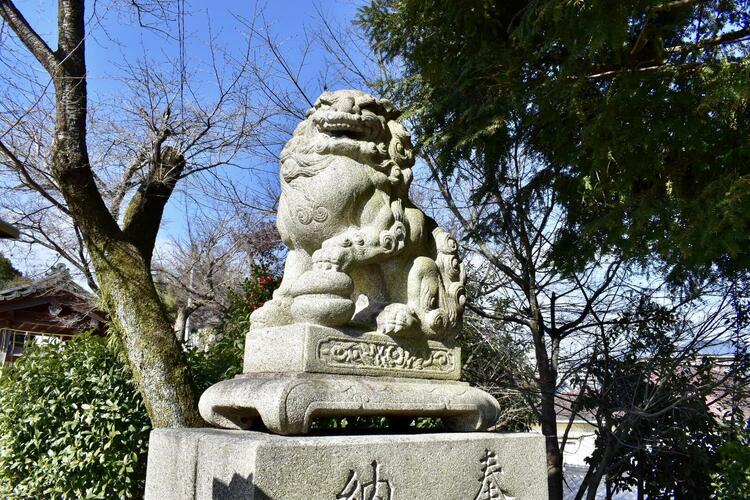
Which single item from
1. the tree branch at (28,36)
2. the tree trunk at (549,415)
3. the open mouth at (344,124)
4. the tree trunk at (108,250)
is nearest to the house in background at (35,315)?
the tree trunk at (108,250)

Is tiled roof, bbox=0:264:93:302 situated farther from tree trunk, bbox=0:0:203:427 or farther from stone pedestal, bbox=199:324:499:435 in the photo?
stone pedestal, bbox=199:324:499:435

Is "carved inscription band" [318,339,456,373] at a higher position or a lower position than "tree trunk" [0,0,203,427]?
lower

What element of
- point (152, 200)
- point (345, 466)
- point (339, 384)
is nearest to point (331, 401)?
point (339, 384)

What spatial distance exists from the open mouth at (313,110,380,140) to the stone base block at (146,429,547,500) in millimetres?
1488

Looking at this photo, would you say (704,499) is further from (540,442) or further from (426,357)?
(426,357)

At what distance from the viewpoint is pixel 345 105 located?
2936 millimetres

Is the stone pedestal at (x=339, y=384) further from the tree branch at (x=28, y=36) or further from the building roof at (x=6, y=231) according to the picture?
the tree branch at (x=28, y=36)

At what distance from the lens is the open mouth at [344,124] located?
290 cm

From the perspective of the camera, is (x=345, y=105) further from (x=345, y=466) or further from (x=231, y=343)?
(x=231, y=343)

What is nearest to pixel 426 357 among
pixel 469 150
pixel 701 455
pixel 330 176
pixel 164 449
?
pixel 330 176

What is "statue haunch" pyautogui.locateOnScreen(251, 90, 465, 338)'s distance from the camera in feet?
8.84

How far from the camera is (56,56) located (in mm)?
5113

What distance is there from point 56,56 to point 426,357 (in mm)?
4428

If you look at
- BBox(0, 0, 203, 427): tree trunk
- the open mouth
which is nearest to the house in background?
BBox(0, 0, 203, 427): tree trunk
